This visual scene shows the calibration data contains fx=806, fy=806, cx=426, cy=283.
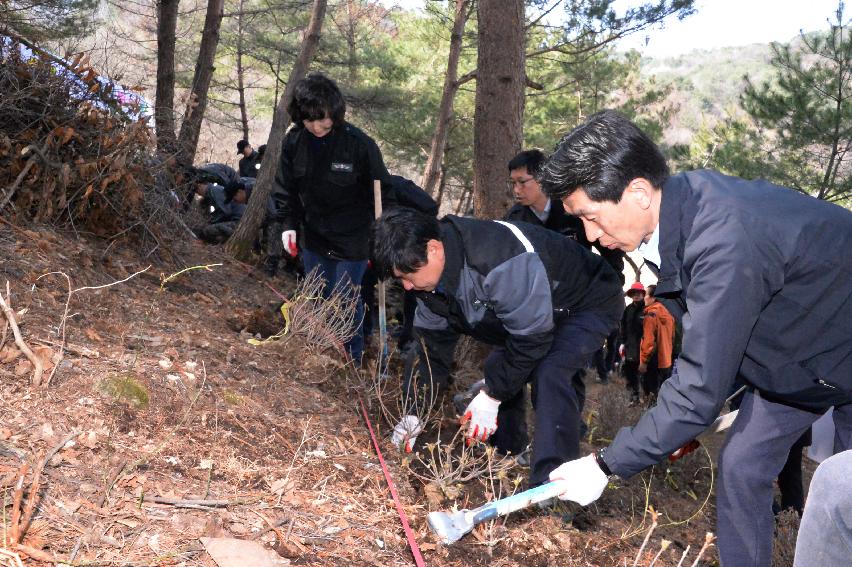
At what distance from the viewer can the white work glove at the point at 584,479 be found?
2.47m

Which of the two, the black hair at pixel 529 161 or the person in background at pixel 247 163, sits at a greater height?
the black hair at pixel 529 161

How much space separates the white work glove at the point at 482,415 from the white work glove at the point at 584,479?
3.43ft

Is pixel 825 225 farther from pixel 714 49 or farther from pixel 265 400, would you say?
pixel 714 49

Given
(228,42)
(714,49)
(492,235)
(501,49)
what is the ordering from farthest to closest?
(714,49) → (228,42) → (501,49) → (492,235)

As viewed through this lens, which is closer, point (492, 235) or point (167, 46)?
point (492, 235)

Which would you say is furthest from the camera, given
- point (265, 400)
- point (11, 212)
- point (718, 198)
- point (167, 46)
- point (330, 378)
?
point (167, 46)

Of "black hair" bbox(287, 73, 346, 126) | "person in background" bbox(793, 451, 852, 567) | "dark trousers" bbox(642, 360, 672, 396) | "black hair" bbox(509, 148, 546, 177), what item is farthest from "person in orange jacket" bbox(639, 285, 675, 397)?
"person in background" bbox(793, 451, 852, 567)

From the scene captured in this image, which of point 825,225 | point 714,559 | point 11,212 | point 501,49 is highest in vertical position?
point 501,49

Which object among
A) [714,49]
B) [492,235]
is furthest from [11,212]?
[714,49]

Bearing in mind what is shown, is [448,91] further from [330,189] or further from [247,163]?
[330,189]

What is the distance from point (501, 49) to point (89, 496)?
4.68 meters

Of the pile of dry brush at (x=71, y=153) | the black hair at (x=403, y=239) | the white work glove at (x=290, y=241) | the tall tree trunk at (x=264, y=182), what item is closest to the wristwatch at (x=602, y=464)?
the black hair at (x=403, y=239)

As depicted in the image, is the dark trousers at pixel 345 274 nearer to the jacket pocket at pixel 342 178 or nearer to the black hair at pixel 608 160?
the jacket pocket at pixel 342 178

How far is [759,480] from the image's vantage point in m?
2.64
